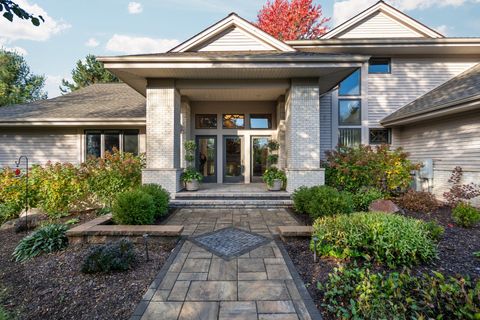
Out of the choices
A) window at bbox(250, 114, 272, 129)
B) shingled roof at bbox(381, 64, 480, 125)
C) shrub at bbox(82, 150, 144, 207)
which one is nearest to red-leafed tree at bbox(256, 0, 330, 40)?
window at bbox(250, 114, 272, 129)

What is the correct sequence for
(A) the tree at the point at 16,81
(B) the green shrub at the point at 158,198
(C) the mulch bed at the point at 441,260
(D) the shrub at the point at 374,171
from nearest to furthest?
(C) the mulch bed at the point at 441,260
(B) the green shrub at the point at 158,198
(D) the shrub at the point at 374,171
(A) the tree at the point at 16,81

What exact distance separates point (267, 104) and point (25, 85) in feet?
94.1

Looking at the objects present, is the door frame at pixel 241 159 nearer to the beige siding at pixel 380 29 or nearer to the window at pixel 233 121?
the window at pixel 233 121

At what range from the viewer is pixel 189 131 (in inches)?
388

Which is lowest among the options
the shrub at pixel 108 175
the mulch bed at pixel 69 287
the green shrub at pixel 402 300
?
the mulch bed at pixel 69 287

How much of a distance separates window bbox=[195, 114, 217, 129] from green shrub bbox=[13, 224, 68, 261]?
22.6 feet

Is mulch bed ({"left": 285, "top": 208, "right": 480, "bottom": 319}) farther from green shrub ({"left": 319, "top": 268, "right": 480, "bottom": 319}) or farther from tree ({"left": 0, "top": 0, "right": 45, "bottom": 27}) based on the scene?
tree ({"left": 0, "top": 0, "right": 45, "bottom": 27})

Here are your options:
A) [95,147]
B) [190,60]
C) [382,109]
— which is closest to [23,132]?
[95,147]

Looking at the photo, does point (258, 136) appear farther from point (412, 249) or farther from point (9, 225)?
point (9, 225)

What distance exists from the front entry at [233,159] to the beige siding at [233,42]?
11.8 feet

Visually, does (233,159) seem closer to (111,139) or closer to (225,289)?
(111,139)

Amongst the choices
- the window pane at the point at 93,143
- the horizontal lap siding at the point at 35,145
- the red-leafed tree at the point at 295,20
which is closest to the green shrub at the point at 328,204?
the window pane at the point at 93,143

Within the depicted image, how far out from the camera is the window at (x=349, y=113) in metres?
9.87

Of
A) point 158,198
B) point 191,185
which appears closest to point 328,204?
point 158,198
